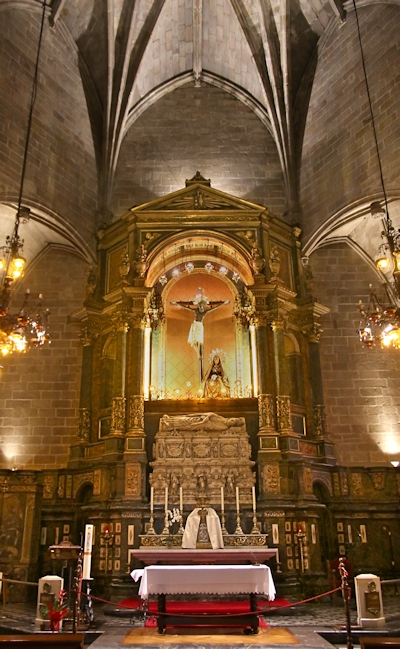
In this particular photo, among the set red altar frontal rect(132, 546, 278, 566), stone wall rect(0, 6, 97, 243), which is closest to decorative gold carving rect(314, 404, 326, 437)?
red altar frontal rect(132, 546, 278, 566)

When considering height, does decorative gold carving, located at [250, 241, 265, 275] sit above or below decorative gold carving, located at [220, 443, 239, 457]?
above

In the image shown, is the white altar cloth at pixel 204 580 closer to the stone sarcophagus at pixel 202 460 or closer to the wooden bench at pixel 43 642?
the wooden bench at pixel 43 642

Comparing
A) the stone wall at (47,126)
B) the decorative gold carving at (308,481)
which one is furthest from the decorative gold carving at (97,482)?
the stone wall at (47,126)

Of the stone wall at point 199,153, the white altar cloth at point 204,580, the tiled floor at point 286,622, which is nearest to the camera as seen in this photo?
the tiled floor at point 286,622

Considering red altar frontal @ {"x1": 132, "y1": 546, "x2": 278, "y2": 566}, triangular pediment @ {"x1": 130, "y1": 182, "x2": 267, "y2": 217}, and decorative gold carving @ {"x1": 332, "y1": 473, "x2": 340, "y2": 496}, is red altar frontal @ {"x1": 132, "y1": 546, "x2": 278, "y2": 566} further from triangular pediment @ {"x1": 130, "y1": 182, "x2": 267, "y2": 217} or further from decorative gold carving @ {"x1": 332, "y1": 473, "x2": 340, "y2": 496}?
triangular pediment @ {"x1": 130, "y1": 182, "x2": 267, "y2": 217}

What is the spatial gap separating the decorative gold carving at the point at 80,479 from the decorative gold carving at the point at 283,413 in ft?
15.3

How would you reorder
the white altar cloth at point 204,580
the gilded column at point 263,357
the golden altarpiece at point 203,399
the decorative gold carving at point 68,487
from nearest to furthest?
the white altar cloth at point 204,580 → the golden altarpiece at point 203,399 → the gilded column at point 263,357 → the decorative gold carving at point 68,487

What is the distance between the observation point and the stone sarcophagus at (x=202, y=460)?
1316 centimetres

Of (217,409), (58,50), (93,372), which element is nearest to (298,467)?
(217,409)

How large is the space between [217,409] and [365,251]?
23.0 feet

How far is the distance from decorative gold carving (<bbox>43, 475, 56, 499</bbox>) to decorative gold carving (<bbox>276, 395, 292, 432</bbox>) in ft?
18.8

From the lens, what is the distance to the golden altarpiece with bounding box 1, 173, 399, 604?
12953 millimetres

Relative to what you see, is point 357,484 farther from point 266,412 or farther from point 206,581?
point 206,581

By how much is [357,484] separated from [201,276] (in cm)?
675
